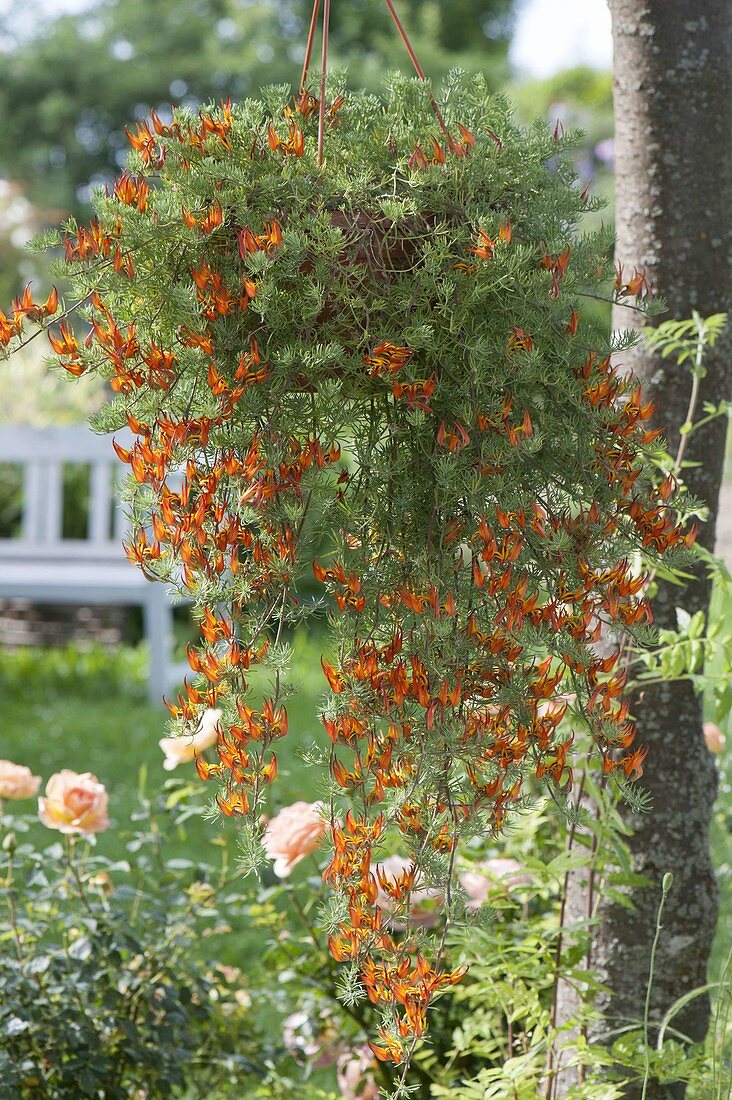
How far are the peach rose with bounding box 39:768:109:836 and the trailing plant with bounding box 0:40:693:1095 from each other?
31.3 inches

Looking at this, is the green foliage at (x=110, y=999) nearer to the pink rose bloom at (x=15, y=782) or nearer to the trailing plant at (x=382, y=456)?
the pink rose bloom at (x=15, y=782)

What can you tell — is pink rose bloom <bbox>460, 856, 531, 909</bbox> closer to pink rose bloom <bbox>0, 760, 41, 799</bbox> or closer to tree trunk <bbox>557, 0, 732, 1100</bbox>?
tree trunk <bbox>557, 0, 732, 1100</bbox>

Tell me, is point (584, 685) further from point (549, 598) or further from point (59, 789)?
point (59, 789)

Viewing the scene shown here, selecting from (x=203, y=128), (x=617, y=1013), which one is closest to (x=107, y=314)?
(x=203, y=128)

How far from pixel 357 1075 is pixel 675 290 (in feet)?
4.94

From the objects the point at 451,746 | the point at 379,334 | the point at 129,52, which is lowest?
the point at 451,746

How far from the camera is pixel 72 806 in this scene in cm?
200

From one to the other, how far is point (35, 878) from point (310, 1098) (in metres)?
0.65

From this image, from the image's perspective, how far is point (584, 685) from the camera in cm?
137

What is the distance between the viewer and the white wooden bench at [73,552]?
5086 millimetres

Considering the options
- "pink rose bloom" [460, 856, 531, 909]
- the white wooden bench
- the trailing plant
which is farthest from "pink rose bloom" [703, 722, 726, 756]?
the white wooden bench

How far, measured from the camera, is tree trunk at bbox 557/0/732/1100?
191 centimetres

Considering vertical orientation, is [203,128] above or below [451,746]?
above

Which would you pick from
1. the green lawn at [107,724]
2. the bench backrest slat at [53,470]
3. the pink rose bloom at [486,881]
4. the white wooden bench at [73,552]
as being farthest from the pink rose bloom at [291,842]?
the bench backrest slat at [53,470]
